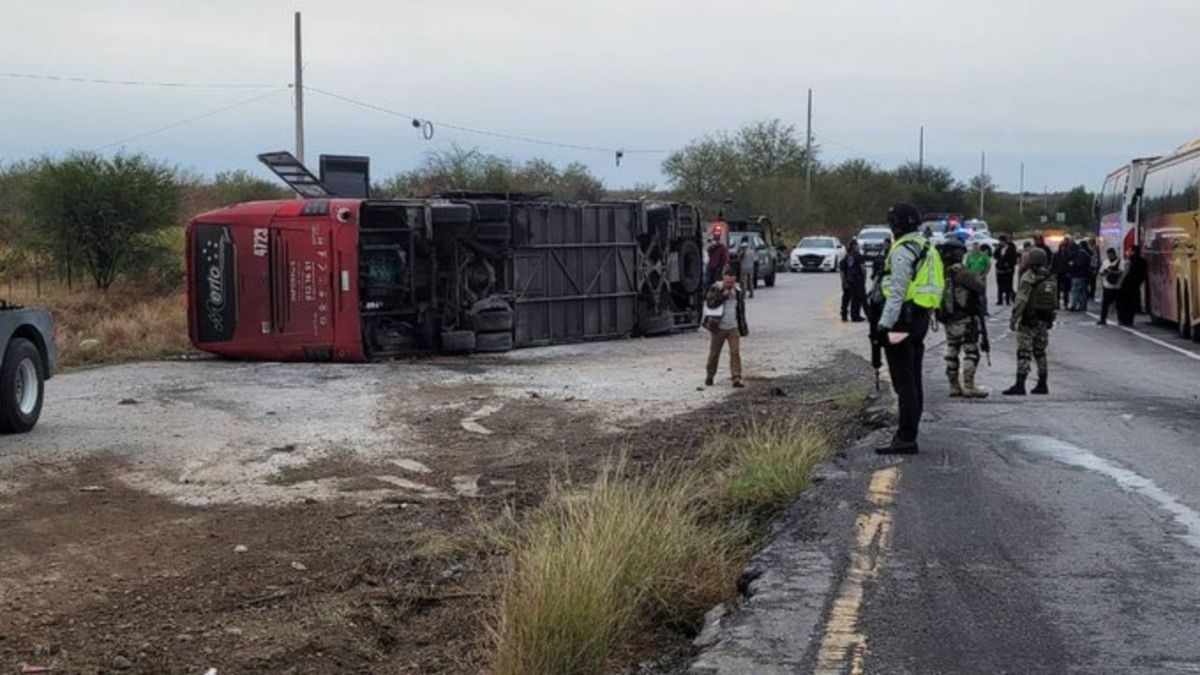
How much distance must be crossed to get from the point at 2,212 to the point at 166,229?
24.1 feet

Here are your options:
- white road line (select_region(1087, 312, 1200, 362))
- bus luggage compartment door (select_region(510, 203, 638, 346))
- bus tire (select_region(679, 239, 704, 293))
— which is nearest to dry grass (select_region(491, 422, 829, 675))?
bus luggage compartment door (select_region(510, 203, 638, 346))

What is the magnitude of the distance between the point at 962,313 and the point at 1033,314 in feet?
2.68

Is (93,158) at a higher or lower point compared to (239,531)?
higher

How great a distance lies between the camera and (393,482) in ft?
34.5

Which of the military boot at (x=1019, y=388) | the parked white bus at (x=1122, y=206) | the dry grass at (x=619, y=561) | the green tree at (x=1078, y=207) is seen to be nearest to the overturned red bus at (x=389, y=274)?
the military boot at (x=1019, y=388)

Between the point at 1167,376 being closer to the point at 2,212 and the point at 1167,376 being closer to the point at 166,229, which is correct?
the point at 166,229

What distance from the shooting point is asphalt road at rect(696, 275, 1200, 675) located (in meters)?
5.32

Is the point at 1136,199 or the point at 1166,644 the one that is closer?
the point at 1166,644

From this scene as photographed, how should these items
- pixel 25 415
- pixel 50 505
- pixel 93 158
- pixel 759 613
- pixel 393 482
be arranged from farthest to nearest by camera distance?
1. pixel 93 158
2. pixel 25 415
3. pixel 393 482
4. pixel 50 505
5. pixel 759 613

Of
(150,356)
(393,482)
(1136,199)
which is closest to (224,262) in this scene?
(150,356)

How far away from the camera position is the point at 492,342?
21.2 meters

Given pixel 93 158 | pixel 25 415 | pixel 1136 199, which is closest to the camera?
pixel 25 415

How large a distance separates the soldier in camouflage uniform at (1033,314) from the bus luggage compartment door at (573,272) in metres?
9.65

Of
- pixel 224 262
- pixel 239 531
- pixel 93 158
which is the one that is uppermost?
pixel 93 158
